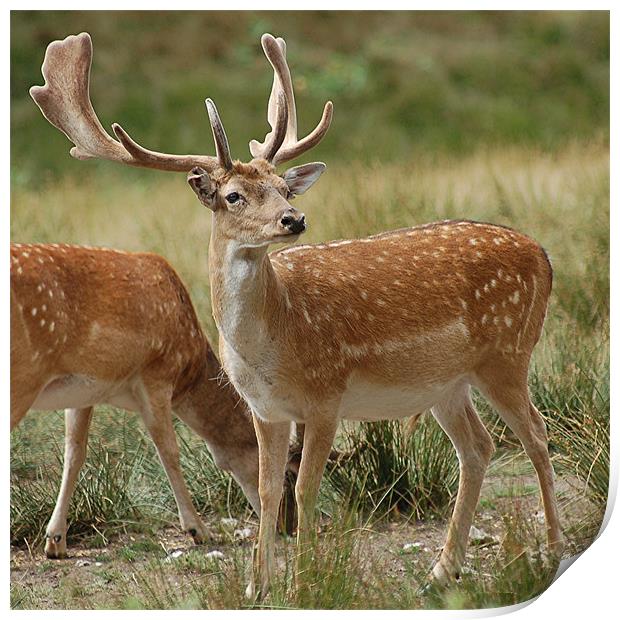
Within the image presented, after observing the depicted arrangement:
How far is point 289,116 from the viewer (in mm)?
4223

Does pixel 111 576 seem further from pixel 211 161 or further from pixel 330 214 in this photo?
pixel 330 214

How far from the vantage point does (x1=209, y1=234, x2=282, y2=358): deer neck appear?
3729mm

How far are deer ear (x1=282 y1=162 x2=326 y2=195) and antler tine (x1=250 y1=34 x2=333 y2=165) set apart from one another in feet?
0.23

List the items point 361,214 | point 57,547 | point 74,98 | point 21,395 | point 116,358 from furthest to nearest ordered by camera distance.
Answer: point 361,214 < point 57,547 < point 116,358 < point 21,395 < point 74,98

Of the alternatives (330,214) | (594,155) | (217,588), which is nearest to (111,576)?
(217,588)

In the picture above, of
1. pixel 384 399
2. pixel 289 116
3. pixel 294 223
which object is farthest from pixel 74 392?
pixel 294 223

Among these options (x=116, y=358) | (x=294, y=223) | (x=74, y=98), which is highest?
(x=74, y=98)

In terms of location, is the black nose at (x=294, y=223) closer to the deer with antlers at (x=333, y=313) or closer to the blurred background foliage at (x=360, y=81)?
the deer with antlers at (x=333, y=313)

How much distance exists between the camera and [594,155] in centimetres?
754

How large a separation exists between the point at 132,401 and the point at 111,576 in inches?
30.2

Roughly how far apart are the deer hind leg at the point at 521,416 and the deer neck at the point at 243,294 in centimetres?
84

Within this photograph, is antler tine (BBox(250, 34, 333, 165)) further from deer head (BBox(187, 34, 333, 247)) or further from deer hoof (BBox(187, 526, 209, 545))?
deer hoof (BBox(187, 526, 209, 545))

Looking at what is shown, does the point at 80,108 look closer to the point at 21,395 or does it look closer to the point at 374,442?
the point at 21,395

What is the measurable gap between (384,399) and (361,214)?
287 cm
